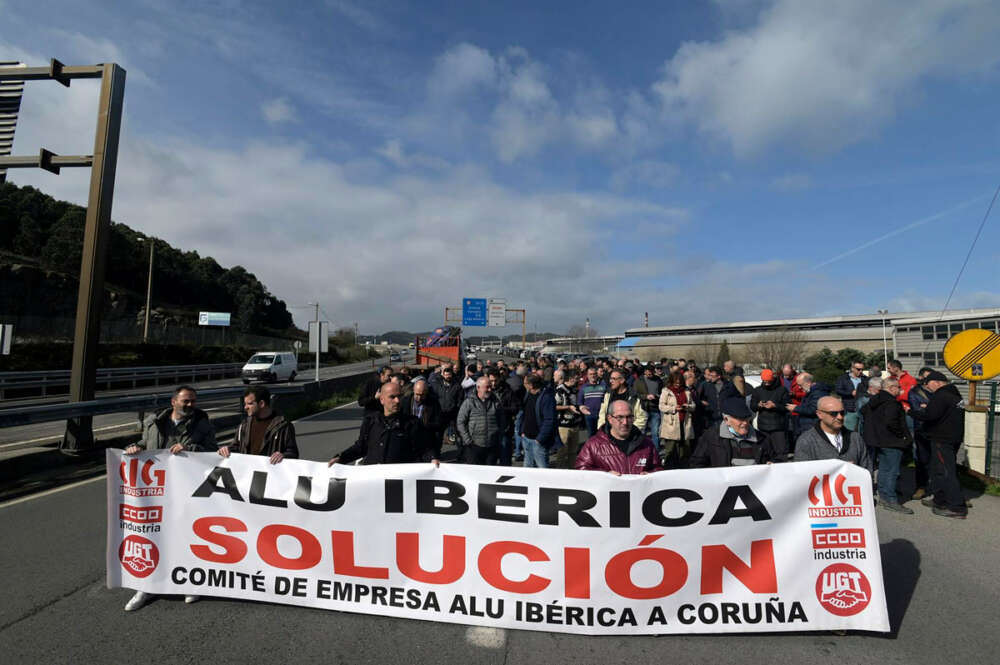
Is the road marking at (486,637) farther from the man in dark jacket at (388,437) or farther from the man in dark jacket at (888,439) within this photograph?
the man in dark jacket at (888,439)

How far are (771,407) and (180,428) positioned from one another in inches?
283

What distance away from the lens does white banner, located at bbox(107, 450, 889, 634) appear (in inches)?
138

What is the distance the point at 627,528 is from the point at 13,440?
1328 cm

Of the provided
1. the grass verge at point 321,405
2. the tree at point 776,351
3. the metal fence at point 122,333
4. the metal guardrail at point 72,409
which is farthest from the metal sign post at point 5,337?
the tree at point 776,351

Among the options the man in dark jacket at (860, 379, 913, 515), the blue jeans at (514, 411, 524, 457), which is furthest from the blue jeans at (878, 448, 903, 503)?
the blue jeans at (514, 411, 524, 457)

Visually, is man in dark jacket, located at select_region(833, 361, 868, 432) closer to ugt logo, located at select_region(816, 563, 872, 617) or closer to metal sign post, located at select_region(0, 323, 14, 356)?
ugt logo, located at select_region(816, 563, 872, 617)

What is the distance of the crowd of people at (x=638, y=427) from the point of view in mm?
4488

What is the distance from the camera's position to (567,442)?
7.90 meters

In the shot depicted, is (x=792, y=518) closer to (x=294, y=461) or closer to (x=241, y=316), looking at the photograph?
(x=294, y=461)

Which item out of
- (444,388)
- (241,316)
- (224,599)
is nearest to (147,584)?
(224,599)

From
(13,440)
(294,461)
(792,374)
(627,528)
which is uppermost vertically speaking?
(792,374)

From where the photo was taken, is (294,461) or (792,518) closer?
(792,518)

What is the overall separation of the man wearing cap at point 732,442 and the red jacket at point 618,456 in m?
0.77

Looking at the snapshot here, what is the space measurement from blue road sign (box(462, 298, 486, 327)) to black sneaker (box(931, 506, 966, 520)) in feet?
121
